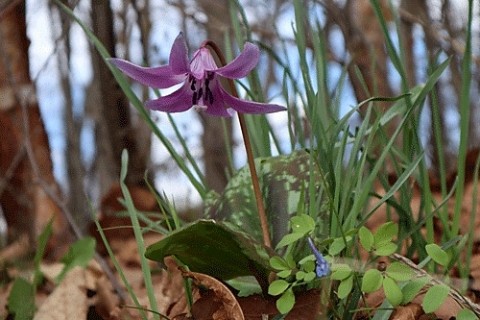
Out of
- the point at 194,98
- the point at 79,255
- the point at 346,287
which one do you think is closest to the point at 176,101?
the point at 194,98

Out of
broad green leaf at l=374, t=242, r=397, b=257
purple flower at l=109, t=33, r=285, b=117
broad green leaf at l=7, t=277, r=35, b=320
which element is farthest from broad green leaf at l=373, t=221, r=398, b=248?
broad green leaf at l=7, t=277, r=35, b=320

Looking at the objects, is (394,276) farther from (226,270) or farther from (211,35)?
(211,35)

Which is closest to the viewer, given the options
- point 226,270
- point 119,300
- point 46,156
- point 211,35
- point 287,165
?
point 226,270

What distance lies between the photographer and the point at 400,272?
2.76 feet

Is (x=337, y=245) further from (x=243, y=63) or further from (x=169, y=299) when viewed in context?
(x=169, y=299)

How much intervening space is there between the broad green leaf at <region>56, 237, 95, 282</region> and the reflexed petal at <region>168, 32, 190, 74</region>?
99 centimetres

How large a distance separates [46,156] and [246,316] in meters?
1.81

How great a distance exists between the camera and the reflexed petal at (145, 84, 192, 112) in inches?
41.1

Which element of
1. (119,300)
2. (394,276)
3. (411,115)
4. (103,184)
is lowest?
(103,184)

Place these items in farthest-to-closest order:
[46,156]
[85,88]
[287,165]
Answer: [85,88] → [46,156] → [287,165]

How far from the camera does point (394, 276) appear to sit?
83cm

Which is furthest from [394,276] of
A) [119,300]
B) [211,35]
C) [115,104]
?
[211,35]

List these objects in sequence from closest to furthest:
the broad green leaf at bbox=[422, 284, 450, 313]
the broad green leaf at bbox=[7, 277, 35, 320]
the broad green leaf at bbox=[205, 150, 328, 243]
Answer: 1. the broad green leaf at bbox=[422, 284, 450, 313]
2. the broad green leaf at bbox=[205, 150, 328, 243]
3. the broad green leaf at bbox=[7, 277, 35, 320]

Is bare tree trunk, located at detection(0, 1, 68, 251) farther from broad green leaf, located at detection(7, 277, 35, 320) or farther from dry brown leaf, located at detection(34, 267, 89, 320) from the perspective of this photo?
broad green leaf, located at detection(7, 277, 35, 320)
